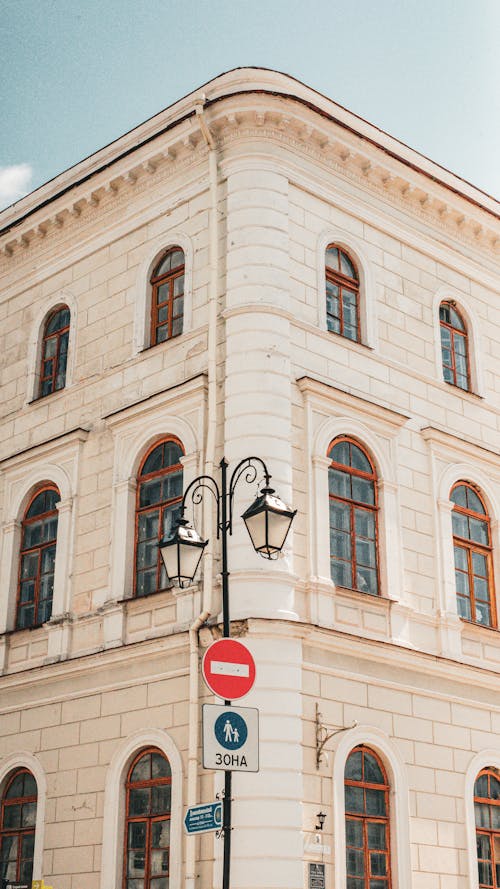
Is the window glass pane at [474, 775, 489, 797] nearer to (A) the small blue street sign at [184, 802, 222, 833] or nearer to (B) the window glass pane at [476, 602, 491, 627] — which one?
(B) the window glass pane at [476, 602, 491, 627]

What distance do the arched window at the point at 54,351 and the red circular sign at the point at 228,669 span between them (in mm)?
8828

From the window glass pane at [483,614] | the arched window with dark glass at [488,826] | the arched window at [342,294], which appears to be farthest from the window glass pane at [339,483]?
the arched window with dark glass at [488,826]

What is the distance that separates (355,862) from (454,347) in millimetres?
8721

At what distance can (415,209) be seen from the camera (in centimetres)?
1942

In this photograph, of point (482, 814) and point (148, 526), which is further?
point (148, 526)

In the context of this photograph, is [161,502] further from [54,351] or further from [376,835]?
[376,835]

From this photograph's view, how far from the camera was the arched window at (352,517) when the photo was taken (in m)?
15.9

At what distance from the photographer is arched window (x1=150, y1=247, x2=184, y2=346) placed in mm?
17547

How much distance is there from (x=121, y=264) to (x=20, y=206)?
3.30 metres

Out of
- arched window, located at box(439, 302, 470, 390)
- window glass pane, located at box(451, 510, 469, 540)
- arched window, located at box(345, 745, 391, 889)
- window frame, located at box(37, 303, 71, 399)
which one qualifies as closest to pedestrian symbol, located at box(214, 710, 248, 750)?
arched window, located at box(345, 745, 391, 889)

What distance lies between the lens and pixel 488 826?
53.3ft

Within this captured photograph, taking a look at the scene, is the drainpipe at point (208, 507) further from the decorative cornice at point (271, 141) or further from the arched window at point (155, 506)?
the arched window at point (155, 506)

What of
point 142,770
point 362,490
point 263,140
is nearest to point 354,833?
point 142,770

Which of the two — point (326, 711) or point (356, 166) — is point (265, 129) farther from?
point (326, 711)
